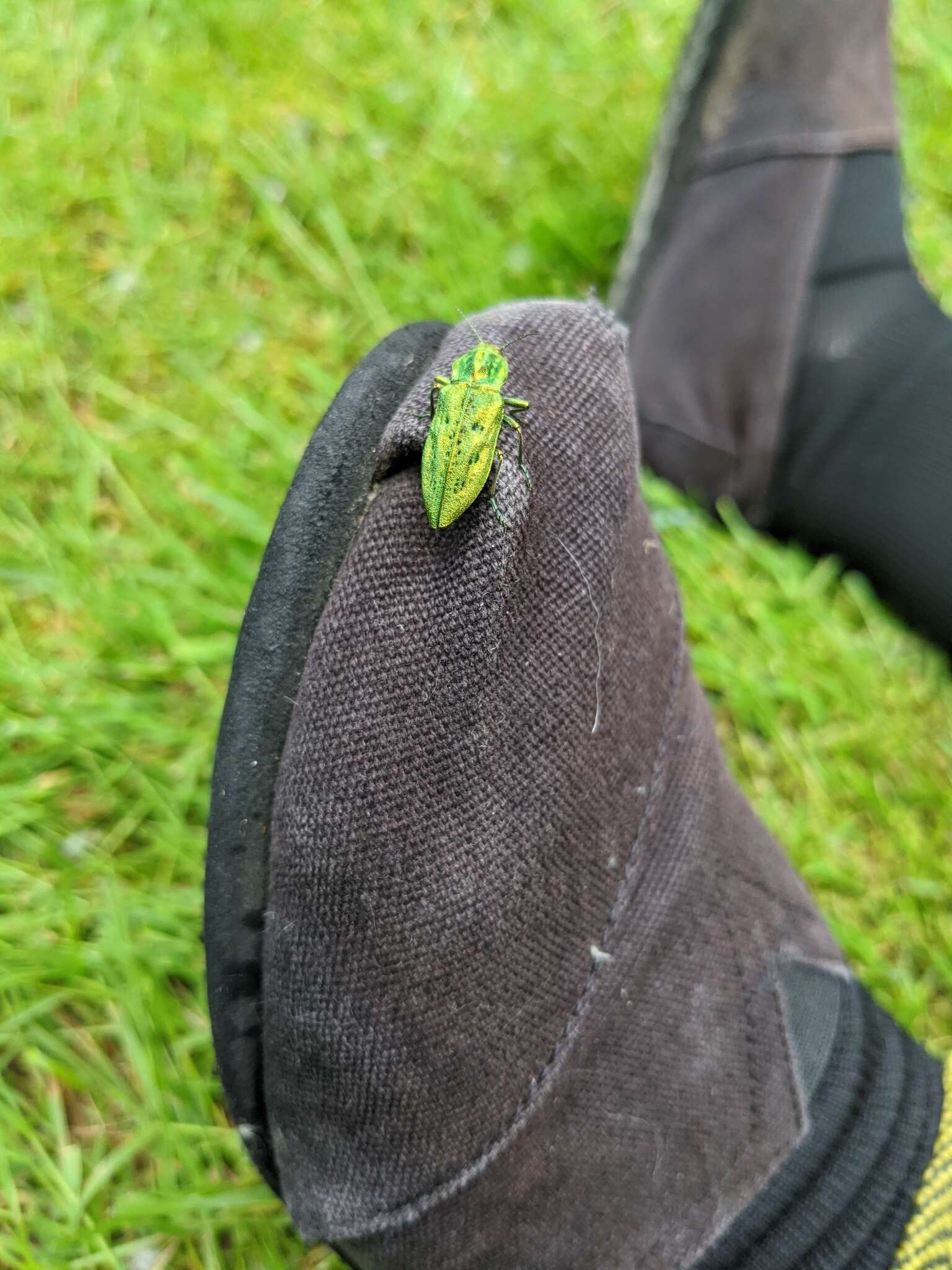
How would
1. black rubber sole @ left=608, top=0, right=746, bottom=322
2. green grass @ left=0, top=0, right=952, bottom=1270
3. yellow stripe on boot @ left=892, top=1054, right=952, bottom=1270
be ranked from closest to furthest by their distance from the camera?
yellow stripe on boot @ left=892, top=1054, right=952, bottom=1270
green grass @ left=0, top=0, right=952, bottom=1270
black rubber sole @ left=608, top=0, right=746, bottom=322

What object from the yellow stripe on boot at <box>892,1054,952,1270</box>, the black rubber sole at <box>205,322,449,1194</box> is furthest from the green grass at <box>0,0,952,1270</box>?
the black rubber sole at <box>205,322,449,1194</box>

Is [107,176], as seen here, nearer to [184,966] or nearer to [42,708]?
[42,708]

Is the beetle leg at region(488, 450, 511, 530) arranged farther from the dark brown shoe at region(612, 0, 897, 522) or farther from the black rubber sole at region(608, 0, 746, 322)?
the black rubber sole at region(608, 0, 746, 322)

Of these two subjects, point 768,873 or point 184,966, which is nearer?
point 768,873

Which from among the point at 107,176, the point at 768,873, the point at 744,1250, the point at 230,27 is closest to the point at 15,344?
the point at 107,176

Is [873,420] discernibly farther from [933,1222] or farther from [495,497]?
[933,1222]

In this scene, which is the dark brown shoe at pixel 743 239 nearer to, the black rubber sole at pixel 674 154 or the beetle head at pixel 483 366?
the black rubber sole at pixel 674 154

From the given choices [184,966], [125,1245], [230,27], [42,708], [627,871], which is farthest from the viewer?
[230,27]
